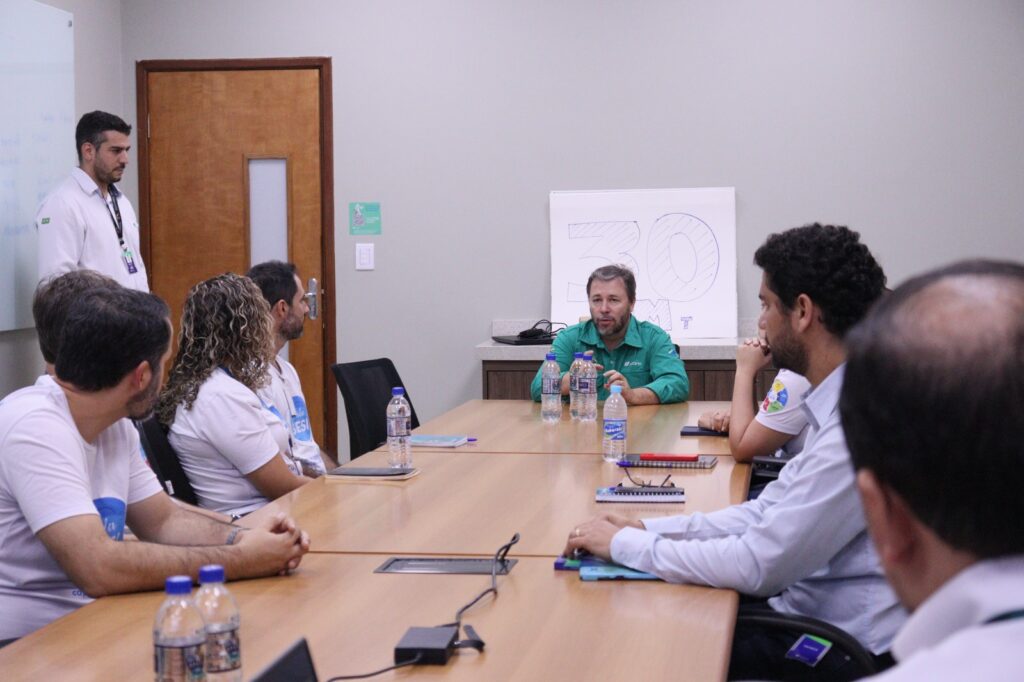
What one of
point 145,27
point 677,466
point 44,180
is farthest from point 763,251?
point 145,27

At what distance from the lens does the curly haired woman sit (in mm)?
3102

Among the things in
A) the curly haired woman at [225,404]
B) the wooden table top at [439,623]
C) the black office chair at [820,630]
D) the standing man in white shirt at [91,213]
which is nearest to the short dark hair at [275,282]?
the curly haired woman at [225,404]

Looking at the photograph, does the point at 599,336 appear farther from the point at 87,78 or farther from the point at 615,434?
the point at 87,78

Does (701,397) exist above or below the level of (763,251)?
below

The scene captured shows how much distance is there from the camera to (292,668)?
1.31m

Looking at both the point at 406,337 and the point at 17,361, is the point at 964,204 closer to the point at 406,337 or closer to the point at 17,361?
the point at 406,337

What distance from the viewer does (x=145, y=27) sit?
649cm

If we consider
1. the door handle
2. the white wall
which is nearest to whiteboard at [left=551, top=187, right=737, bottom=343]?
the door handle

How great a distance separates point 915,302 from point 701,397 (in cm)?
486

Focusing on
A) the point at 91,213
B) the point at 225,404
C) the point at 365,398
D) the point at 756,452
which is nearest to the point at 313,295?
the point at 91,213

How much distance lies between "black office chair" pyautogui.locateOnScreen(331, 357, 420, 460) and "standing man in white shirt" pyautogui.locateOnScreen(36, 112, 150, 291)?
149 cm

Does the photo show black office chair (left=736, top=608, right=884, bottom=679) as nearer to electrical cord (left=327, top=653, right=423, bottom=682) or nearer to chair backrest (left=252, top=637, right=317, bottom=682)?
electrical cord (left=327, top=653, right=423, bottom=682)

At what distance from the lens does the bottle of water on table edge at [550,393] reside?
13.9ft

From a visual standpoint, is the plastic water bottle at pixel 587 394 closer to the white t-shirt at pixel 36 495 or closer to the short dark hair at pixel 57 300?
the short dark hair at pixel 57 300
